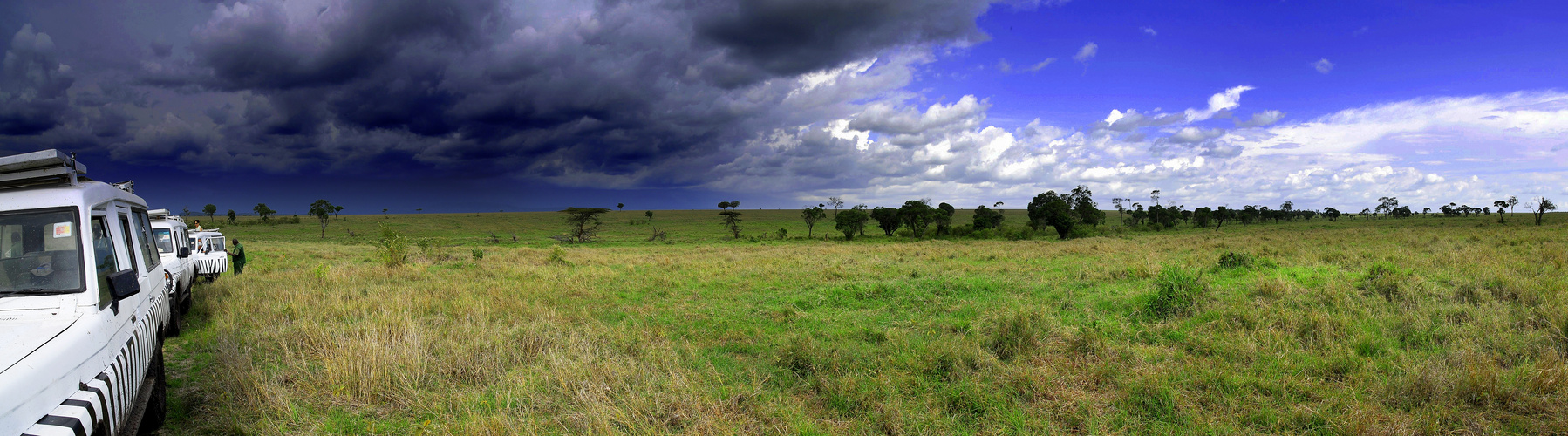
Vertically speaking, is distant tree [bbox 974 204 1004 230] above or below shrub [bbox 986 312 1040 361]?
above

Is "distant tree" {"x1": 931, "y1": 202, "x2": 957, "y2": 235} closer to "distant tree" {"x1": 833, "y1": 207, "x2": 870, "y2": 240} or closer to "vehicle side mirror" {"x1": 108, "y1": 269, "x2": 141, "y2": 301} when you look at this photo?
"distant tree" {"x1": 833, "y1": 207, "x2": 870, "y2": 240}

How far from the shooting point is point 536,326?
8.17 meters

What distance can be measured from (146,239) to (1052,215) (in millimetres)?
55928

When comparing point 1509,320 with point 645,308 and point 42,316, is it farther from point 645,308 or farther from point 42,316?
point 42,316

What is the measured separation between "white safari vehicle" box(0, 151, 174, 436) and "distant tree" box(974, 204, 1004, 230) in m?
57.3

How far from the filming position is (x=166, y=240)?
12.4 metres

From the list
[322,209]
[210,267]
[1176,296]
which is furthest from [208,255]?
[322,209]

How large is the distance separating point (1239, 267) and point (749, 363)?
12.4 metres

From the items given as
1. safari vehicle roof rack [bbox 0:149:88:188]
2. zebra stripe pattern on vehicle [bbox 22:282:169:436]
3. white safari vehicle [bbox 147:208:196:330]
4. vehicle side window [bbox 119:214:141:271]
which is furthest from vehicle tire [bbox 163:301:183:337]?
safari vehicle roof rack [bbox 0:149:88:188]

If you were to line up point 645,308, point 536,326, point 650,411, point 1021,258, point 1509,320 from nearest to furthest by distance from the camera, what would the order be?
point 650,411 → point 1509,320 → point 536,326 → point 645,308 → point 1021,258

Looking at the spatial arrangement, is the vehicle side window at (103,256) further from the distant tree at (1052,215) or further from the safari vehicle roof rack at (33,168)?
the distant tree at (1052,215)

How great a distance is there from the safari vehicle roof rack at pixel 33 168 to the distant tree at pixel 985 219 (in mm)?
57707

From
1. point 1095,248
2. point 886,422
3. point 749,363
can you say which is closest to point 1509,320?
point 886,422

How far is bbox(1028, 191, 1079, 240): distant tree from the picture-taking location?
2019 inches
